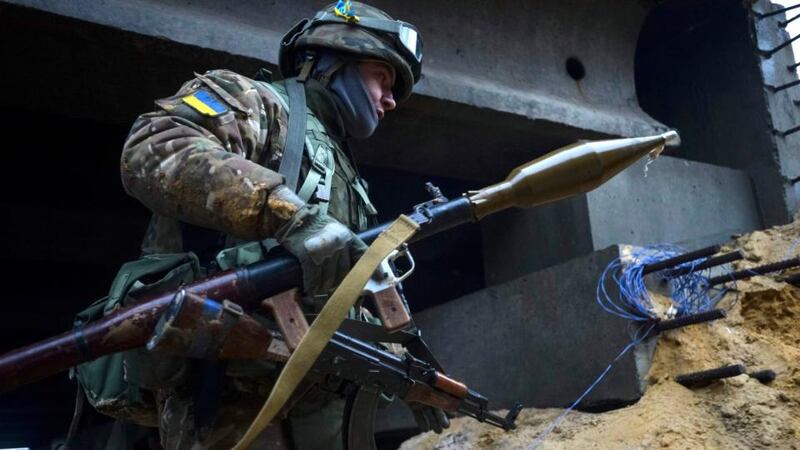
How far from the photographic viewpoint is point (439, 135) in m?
3.94

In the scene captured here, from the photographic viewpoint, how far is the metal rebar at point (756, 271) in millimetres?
3244

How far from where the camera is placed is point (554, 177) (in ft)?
7.27

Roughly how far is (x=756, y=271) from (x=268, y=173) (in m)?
2.32

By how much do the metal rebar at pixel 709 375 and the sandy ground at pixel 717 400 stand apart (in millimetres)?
33

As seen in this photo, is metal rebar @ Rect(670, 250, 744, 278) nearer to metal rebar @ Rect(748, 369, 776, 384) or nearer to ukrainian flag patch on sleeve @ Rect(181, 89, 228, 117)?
metal rebar @ Rect(748, 369, 776, 384)

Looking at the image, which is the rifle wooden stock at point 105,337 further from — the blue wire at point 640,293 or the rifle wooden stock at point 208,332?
the blue wire at point 640,293

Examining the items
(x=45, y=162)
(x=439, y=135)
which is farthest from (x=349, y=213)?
(x=45, y=162)

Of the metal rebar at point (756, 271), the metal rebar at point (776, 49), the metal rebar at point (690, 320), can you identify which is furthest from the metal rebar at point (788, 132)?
the metal rebar at point (690, 320)

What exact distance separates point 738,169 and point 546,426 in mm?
2142

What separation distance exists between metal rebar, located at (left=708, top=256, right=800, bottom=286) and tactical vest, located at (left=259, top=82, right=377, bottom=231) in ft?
5.52

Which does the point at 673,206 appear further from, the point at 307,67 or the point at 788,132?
the point at 307,67

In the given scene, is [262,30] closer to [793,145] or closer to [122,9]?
[122,9]

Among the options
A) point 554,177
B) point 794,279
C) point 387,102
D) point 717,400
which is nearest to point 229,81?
point 387,102

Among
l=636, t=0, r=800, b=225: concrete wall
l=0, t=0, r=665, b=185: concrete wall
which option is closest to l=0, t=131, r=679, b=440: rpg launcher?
l=0, t=0, r=665, b=185: concrete wall
